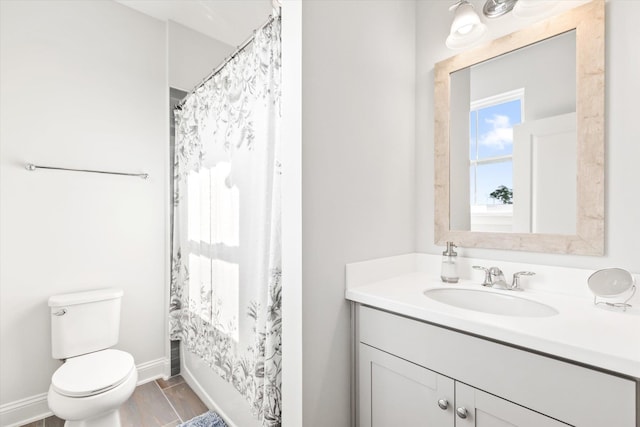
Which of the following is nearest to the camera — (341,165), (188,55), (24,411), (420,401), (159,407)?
(420,401)

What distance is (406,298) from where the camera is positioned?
110cm

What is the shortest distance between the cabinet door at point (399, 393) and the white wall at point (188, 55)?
2312 mm

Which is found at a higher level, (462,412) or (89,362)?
(462,412)

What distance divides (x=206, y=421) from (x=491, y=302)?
5.50 feet

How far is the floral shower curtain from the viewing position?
1.29m

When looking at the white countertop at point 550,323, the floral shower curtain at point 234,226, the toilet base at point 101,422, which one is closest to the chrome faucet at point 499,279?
the white countertop at point 550,323

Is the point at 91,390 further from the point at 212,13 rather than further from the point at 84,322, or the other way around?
the point at 212,13

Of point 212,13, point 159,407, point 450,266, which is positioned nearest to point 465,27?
point 450,266

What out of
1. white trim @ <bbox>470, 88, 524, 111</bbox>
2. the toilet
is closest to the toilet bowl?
the toilet

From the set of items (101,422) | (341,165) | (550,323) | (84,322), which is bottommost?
(101,422)

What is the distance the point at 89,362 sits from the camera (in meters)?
1.65

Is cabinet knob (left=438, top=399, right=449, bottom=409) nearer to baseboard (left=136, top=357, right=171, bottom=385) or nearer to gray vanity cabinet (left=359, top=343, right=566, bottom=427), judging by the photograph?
gray vanity cabinet (left=359, top=343, right=566, bottom=427)

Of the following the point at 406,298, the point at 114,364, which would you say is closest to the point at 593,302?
the point at 406,298

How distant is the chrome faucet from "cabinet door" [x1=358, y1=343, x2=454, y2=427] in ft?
1.72
